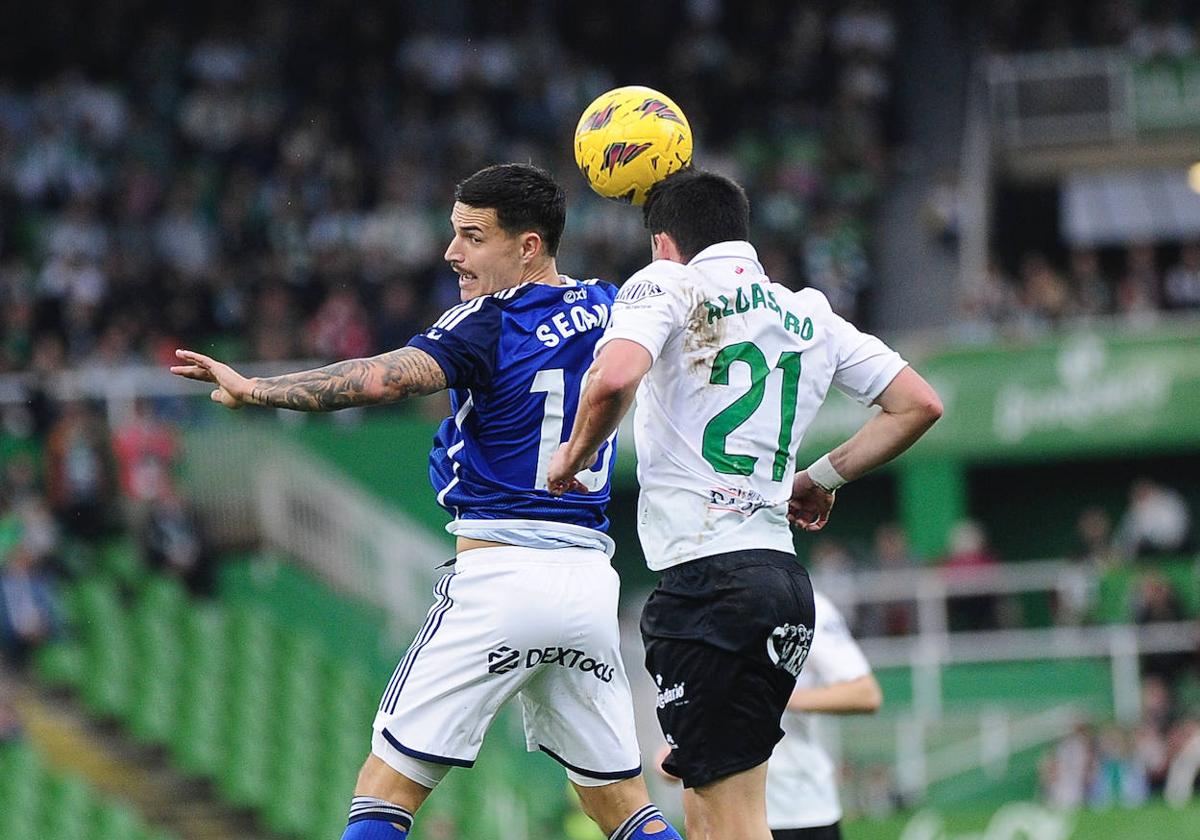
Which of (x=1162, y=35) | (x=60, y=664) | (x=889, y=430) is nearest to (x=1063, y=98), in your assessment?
(x=1162, y=35)

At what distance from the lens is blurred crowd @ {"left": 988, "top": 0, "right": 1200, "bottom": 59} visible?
2439 cm

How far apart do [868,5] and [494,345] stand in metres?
20.0

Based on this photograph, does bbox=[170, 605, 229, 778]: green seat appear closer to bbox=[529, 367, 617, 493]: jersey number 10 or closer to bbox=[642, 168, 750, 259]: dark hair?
bbox=[529, 367, 617, 493]: jersey number 10

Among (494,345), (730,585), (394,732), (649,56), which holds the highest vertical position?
(649,56)

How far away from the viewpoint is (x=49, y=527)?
693 inches

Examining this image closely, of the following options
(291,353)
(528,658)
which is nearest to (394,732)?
(528,658)

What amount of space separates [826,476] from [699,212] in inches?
36.4

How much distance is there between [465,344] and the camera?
584cm

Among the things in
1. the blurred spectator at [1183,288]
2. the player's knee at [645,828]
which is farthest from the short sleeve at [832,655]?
the blurred spectator at [1183,288]

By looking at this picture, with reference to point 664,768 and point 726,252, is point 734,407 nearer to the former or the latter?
point 726,252

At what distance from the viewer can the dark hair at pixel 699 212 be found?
5.80 metres

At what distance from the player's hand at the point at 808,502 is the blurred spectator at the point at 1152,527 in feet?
43.3

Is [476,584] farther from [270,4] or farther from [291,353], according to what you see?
[270,4]

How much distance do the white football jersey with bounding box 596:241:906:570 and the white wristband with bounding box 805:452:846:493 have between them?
0.27 m
